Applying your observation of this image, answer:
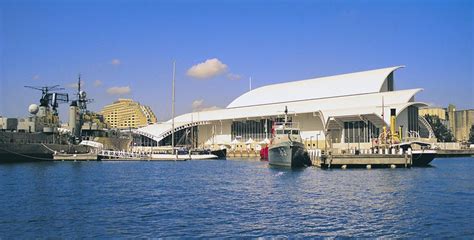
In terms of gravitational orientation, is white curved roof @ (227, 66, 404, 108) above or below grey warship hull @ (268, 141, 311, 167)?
above

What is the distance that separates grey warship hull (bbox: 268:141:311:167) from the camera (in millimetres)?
63656

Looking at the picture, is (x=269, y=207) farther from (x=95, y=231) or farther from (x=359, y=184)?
(x=359, y=184)

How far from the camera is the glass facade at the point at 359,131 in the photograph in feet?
351

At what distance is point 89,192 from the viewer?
127 ft

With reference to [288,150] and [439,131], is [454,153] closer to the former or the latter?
[439,131]

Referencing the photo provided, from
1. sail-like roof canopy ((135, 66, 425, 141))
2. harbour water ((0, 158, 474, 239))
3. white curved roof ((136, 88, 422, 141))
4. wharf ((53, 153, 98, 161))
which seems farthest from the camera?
sail-like roof canopy ((135, 66, 425, 141))

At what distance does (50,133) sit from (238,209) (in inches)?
2948

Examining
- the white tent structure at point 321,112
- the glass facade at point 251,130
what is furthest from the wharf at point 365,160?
the glass facade at point 251,130

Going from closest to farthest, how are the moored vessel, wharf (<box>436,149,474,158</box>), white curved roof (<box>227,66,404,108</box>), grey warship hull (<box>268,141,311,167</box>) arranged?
grey warship hull (<box>268,141,311,167</box>), the moored vessel, white curved roof (<box>227,66,404,108</box>), wharf (<box>436,149,474,158</box>)

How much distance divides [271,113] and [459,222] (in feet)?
328

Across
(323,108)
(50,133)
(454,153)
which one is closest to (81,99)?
(50,133)

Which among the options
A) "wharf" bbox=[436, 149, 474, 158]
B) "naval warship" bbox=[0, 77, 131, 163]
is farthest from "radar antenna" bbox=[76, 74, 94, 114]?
"wharf" bbox=[436, 149, 474, 158]

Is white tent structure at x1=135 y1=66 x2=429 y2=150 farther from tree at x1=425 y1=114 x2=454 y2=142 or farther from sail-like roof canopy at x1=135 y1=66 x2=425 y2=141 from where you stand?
tree at x1=425 y1=114 x2=454 y2=142

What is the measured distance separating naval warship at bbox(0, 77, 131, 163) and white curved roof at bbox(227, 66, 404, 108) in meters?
47.8
